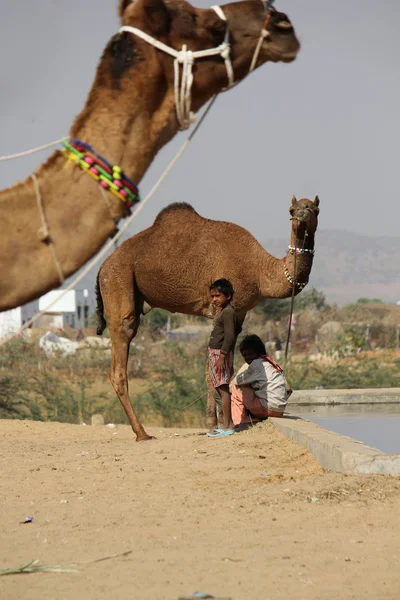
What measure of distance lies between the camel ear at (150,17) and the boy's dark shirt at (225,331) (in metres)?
7.04

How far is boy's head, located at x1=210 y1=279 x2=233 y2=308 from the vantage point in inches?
419

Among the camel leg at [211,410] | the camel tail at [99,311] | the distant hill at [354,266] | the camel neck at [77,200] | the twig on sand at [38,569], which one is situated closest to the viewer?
the camel neck at [77,200]

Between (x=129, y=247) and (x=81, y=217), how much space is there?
326 inches

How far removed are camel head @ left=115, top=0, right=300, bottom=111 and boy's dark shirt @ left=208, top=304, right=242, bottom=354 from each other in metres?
6.87

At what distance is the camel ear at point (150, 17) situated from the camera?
353 cm

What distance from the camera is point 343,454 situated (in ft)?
23.5

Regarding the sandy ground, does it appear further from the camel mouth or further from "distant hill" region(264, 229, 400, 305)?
"distant hill" region(264, 229, 400, 305)

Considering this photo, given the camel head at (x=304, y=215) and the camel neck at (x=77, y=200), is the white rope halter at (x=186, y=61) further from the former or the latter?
the camel head at (x=304, y=215)

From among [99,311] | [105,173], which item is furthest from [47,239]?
[99,311]

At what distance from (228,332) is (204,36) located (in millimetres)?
6989

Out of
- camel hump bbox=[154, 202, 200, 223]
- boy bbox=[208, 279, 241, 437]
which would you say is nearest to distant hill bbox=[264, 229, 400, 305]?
camel hump bbox=[154, 202, 200, 223]

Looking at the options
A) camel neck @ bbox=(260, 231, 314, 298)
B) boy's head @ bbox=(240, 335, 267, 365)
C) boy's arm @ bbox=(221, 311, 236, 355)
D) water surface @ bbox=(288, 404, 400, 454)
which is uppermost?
camel neck @ bbox=(260, 231, 314, 298)

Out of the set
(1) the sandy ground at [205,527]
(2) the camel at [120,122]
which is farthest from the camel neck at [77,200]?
(1) the sandy ground at [205,527]

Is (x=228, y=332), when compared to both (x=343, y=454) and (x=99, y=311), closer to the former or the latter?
(x=99, y=311)
